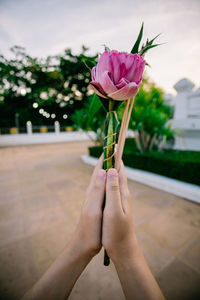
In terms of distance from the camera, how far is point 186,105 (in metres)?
4.58

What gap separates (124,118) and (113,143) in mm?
122

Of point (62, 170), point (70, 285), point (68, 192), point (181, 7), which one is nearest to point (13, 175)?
point (62, 170)

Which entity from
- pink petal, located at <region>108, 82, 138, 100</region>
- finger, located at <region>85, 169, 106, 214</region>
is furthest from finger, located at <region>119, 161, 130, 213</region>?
pink petal, located at <region>108, 82, 138, 100</region>

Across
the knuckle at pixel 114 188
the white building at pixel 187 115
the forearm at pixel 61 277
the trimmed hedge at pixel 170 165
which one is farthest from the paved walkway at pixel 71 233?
the white building at pixel 187 115

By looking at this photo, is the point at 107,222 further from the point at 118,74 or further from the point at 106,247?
the point at 118,74

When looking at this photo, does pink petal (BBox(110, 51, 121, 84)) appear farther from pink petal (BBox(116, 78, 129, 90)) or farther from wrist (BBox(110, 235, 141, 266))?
wrist (BBox(110, 235, 141, 266))

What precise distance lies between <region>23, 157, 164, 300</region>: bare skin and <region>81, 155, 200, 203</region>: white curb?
90.7 inches

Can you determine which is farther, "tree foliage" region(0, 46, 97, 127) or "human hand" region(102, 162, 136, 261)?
"tree foliage" region(0, 46, 97, 127)

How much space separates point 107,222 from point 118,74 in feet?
2.04

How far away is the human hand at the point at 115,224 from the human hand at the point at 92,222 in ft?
Answer: 0.10

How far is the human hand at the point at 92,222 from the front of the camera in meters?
0.70

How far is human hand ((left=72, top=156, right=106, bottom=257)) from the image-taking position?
0.70 meters

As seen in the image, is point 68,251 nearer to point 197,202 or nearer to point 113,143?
point 113,143

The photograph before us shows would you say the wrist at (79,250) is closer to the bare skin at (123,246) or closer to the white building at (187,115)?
the bare skin at (123,246)
